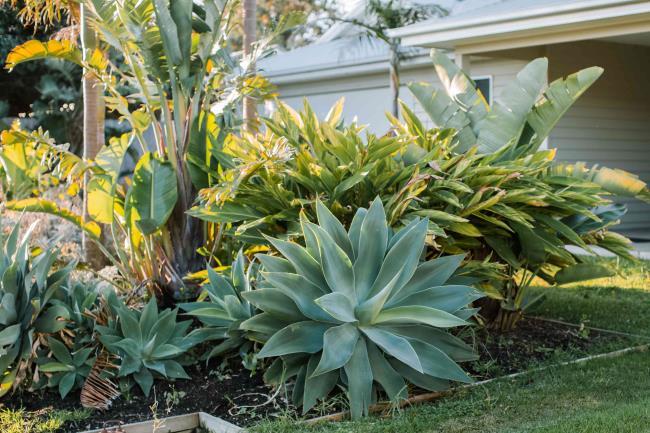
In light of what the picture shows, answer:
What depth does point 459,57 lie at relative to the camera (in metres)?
13.5

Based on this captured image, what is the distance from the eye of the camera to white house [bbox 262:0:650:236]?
38.1 ft

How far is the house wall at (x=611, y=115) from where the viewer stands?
15.0m

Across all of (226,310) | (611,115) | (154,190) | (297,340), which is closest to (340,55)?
(611,115)

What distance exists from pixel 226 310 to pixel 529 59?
10270 millimetres

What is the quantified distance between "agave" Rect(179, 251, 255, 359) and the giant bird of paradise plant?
111 cm

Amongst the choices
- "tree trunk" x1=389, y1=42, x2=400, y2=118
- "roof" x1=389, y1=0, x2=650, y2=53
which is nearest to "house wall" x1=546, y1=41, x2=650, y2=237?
"roof" x1=389, y1=0, x2=650, y2=53

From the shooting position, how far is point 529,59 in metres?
14.6

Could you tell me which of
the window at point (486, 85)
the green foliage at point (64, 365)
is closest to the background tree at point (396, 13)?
the window at point (486, 85)

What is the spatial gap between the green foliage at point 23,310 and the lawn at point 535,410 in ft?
1.30

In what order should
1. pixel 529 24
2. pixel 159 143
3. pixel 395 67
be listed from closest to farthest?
pixel 159 143 < pixel 529 24 < pixel 395 67

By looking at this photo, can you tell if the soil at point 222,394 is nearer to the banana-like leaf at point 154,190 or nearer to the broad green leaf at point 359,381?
the broad green leaf at point 359,381

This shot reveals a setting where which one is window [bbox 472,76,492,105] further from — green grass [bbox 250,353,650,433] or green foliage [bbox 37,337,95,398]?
green foliage [bbox 37,337,95,398]

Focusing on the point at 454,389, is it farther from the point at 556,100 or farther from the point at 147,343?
the point at 556,100

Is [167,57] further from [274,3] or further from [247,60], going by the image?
[274,3]
